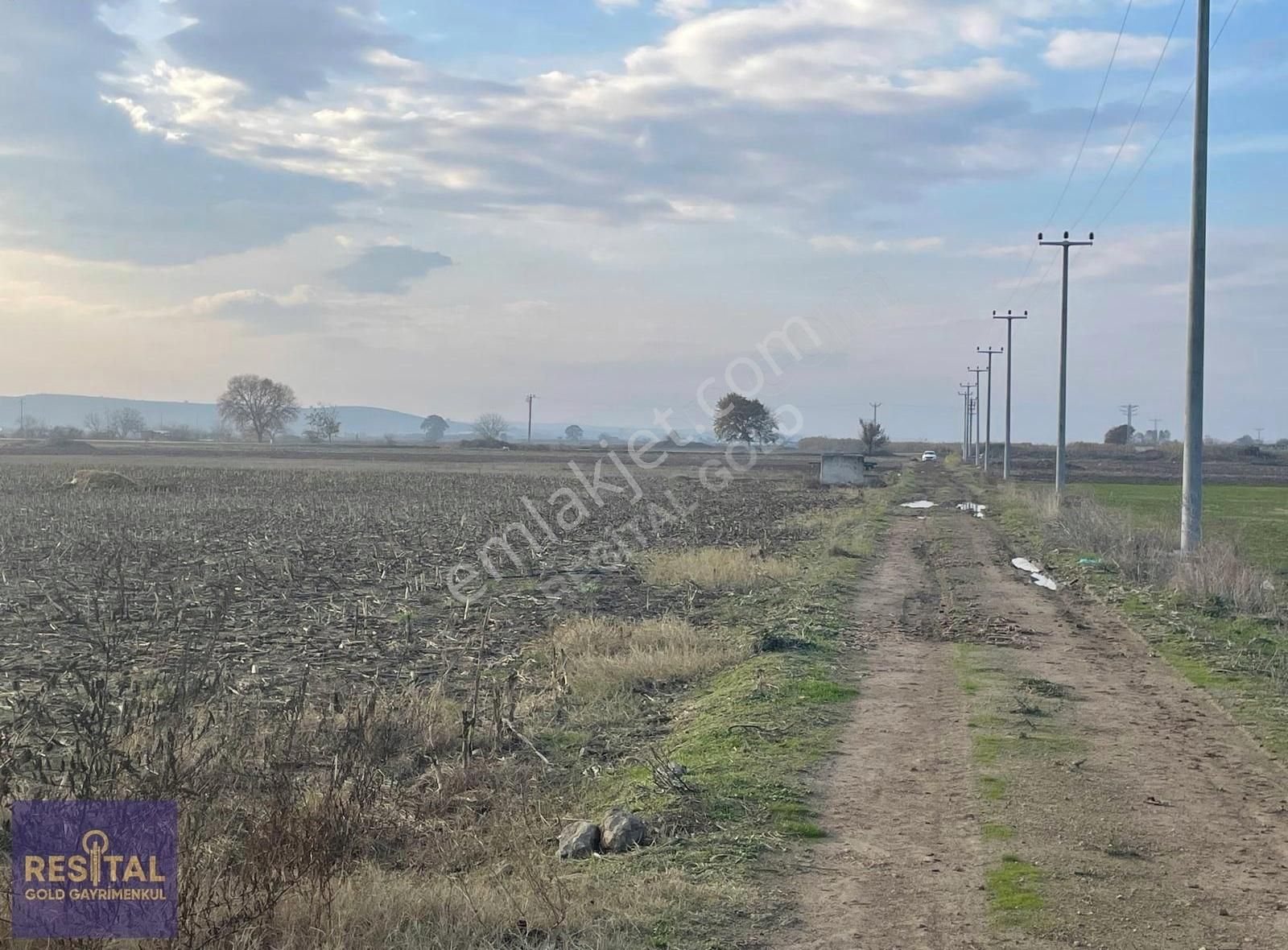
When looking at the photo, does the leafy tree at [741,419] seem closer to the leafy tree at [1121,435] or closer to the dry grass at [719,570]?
the leafy tree at [1121,435]

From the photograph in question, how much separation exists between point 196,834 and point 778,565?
672 inches

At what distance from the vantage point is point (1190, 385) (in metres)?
18.5

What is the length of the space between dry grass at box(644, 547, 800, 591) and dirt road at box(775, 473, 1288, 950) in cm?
709

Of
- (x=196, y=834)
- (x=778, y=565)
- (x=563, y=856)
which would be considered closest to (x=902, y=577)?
(x=778, y=565)

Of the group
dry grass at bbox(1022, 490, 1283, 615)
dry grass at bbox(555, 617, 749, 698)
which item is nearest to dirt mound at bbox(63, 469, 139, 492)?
dry grass at bbox(555, 617, 749, 698)

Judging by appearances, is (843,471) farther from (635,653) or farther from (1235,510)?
(635,653)

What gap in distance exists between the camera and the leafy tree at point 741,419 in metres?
141

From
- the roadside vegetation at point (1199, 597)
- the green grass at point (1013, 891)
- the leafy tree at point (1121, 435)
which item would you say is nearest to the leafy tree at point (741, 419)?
the leafy tree at point (1121, 435)

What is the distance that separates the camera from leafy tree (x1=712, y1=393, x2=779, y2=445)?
14088cm

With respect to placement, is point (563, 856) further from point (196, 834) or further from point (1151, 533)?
point (1151, 533)

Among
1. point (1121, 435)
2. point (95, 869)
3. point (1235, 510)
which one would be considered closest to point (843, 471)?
point (1235, 510)

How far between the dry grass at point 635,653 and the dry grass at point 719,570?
4985 mm

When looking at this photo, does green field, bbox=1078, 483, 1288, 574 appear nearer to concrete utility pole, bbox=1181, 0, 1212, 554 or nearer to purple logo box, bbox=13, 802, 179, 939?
concrete utility pole, bbox=1181, 0, 1212, 554

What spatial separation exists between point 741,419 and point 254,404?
86.4 m
